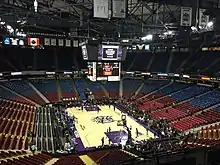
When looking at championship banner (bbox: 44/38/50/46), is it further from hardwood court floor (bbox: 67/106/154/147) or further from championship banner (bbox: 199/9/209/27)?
championship banner (bbox: 199/9/209/27)

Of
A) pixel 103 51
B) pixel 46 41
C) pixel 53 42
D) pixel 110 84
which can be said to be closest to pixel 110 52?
pixel 103 51

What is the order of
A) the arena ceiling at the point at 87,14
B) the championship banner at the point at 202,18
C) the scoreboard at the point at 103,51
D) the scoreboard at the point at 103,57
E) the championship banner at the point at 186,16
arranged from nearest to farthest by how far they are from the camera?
the championship banner at the point at 186,16
the championship banner at the point at 202,18
the arena ceiling at the point at 87,14
the scoreboard at the point at 103,51
the scoreboard at the point at 103,57

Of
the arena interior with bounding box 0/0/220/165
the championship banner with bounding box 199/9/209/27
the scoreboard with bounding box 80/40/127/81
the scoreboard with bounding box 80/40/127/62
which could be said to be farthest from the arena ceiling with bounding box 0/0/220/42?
the scoreboard with bounding box 80/40/127/81

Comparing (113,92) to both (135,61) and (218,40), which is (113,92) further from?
(218,40)

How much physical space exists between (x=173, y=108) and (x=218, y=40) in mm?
9413

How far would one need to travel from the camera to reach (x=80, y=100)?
3397 cm

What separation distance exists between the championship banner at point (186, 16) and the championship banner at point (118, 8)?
346cm

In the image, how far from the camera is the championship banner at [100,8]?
11398 mm

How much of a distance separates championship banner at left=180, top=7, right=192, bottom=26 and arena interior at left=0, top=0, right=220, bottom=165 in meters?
0.06

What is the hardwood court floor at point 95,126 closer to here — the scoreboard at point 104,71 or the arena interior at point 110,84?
the arena interior at point 110,84

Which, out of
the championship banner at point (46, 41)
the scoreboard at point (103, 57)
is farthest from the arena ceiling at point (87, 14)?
the championship banner at point (46, 41)

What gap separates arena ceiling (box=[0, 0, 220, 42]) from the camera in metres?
15.8

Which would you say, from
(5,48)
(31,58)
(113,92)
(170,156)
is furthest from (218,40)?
(5,48)

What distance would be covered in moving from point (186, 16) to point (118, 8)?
404 centimetres
